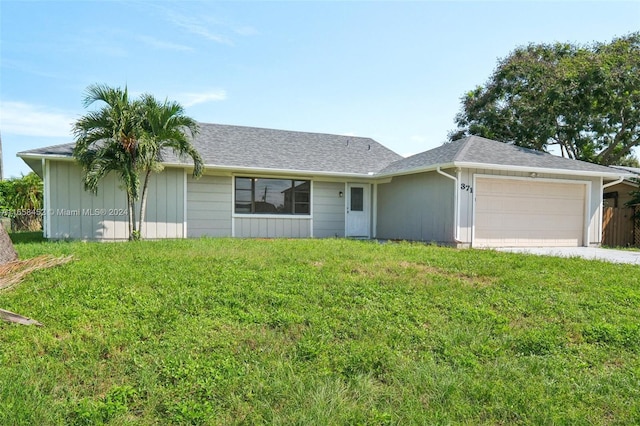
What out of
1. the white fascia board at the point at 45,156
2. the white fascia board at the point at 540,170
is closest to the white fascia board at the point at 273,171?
the white fascia board at the point at 45,156

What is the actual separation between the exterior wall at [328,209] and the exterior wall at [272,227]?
40 cm

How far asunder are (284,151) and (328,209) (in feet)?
8.63

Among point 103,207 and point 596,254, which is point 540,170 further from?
point 103,207

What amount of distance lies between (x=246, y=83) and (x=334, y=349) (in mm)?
11198

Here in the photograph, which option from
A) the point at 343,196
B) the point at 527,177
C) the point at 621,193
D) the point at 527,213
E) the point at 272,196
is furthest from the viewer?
the point at 621,193

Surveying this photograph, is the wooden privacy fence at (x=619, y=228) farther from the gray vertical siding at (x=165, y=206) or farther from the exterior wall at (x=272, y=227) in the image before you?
the gray vertical siding at (x=165, y=206)

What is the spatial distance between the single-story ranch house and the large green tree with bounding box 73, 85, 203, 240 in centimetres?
128

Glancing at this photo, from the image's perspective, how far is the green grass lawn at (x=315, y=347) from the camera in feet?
10.3

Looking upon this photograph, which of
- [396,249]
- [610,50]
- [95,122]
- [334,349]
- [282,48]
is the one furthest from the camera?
[610,50]

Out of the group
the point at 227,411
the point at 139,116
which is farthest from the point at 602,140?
the point at 227,411

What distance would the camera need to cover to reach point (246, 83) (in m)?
13.4

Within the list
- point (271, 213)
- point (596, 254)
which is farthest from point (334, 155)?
point (596, 254)

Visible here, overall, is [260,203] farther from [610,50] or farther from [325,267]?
[610,50]

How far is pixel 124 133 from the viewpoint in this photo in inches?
384
